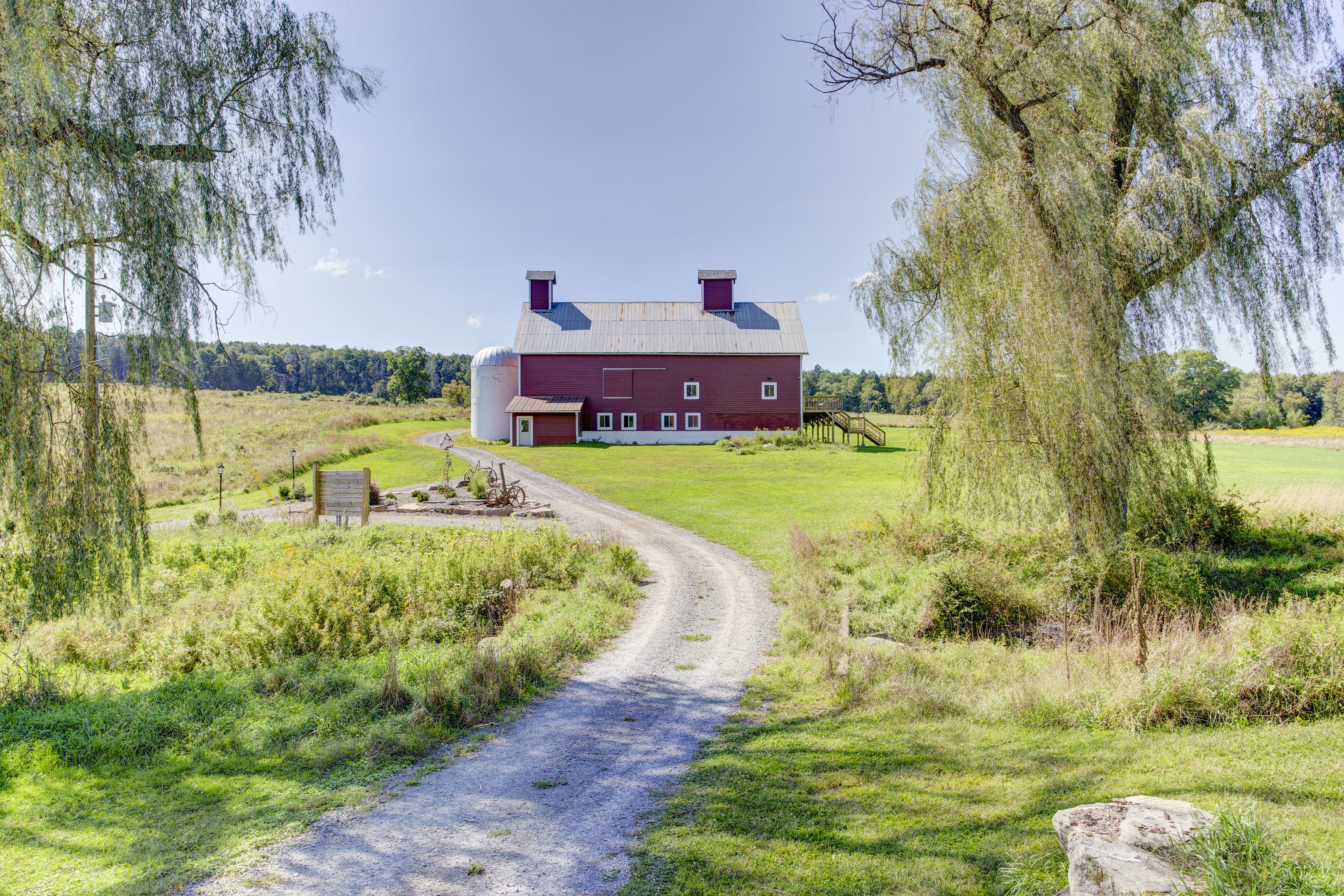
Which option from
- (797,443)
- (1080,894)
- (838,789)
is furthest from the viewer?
(797,443)

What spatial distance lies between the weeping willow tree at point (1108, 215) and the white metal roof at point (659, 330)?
30672 mm

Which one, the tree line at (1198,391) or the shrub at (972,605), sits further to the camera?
the tree line at (1198,391)

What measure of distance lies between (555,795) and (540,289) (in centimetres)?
4369

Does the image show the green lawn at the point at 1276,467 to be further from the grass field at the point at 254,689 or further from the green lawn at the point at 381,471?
the green lawn at the point at 381,471

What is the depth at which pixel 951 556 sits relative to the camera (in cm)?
1302

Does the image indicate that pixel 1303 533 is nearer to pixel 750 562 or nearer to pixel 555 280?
pixel 750 562

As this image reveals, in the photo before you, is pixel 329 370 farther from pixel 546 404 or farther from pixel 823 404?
pixel 823 404

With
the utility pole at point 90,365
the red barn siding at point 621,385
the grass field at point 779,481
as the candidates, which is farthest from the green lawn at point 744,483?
the utility pole at point 90,365

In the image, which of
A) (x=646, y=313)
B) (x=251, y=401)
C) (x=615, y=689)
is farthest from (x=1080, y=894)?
(x=251, y=401)

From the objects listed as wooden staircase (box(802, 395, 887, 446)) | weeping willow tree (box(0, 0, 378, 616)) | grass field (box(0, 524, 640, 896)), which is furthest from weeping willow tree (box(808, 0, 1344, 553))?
wooden staircase (box(802, 395, 887, 446))

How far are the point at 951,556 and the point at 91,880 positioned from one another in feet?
40.8

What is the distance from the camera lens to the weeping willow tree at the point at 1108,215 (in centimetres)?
1164

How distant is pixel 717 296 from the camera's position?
46.5 m

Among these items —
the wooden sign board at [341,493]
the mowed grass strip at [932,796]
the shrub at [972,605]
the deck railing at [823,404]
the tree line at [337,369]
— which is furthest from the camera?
the tree line at [337,369]
